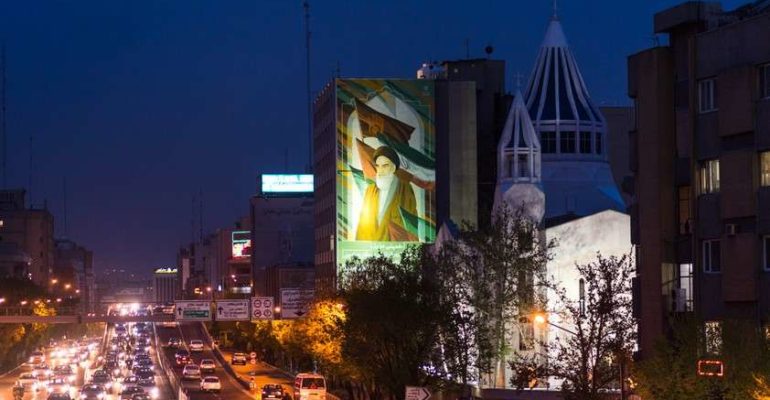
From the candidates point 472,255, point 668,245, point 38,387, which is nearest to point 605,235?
point 472,255

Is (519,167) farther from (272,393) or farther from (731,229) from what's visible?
(731,229)

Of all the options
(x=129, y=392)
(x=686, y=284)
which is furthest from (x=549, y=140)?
(x=686, y=284)

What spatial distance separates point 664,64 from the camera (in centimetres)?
5806

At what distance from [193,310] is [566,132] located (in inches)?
1622

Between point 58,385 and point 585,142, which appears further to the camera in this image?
point 585,142

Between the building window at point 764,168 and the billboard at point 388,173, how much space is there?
115536 millimetres

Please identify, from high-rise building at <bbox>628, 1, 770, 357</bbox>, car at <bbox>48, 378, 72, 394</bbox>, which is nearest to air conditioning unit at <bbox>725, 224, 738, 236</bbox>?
high-rise building at <bbox>628, 1, 770, 357</bbox>

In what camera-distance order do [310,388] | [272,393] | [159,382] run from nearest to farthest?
1. [272,393]
2. [310,388]
3. [159,382]

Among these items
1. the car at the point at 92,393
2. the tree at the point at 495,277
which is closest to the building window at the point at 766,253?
the tree at the point at 495,277

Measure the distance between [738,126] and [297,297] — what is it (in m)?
78.0

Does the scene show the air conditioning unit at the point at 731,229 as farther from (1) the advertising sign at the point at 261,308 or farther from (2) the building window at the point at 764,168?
(1) the advertising sign at the point at 261,308

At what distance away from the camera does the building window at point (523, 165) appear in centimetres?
12900

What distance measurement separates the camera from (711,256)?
5388cm

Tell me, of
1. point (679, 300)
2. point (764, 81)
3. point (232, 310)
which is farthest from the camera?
point (232, 310)
